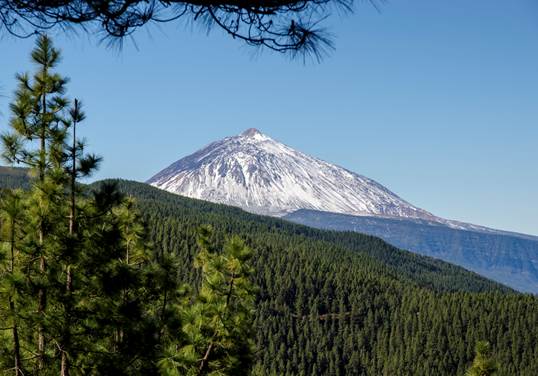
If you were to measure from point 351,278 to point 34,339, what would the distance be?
168046 millimetres

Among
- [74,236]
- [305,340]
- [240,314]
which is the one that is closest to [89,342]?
[74,236]

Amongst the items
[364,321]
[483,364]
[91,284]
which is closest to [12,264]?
[91,284]

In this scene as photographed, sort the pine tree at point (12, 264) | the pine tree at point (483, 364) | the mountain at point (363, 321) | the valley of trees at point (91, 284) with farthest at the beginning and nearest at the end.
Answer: the mountain at point (363, 321) < the pine tree at point (483, 364) < the valley of trees at point (91, 284) < the pine tree at point (12, 264)

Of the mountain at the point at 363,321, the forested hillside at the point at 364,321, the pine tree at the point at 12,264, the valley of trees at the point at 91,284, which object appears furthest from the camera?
the forested hillside at the point at 364,321

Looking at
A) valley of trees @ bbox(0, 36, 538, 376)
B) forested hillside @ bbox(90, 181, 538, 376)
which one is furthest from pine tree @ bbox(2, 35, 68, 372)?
forested hillside @ bbox(90, 181, 538, 376)

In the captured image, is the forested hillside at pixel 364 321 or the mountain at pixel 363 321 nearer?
the mountain at pixel 363 321

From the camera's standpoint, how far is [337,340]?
495 feet

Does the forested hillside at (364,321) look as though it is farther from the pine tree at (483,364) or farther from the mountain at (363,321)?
the pine tree at (483,364)

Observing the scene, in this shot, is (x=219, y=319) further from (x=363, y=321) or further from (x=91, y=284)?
(x=363, y=321)

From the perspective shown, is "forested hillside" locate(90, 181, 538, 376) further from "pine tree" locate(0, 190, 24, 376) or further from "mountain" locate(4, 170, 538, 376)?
"pine tree" locate(0, 190, 24, 376)

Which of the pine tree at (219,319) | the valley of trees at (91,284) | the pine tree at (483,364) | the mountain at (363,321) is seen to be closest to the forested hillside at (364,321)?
the mountain at (363,321)

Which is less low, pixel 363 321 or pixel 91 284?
pixel 91 284

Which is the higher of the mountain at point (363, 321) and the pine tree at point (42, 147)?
the pine tree at point (42, 147)

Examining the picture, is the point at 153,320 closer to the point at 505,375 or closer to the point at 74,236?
the point at 74,236
